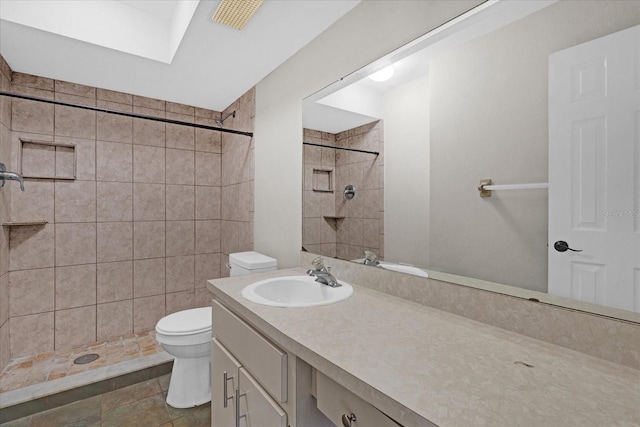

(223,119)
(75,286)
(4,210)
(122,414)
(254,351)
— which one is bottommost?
(122,414)

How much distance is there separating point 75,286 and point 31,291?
27 centimetres

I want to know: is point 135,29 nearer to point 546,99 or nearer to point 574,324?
point 546,99

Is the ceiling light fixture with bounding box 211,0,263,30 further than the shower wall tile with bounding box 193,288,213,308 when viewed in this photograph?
No

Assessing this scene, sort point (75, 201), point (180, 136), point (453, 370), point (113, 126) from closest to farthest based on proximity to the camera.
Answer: point (453, 370) < point (75, 201) < point (113, 126) < point (180, 136)

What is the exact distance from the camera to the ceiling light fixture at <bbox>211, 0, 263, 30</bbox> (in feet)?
4.98

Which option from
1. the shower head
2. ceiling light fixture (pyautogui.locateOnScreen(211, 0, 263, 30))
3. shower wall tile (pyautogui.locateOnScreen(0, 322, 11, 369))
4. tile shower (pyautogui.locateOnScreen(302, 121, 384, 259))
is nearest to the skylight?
ceiling light fixture (pyautogui.locateOnScreen(211, 0, 263, 30))

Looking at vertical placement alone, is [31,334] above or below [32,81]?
below

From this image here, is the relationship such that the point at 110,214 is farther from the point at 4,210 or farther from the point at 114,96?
the point at 114,96

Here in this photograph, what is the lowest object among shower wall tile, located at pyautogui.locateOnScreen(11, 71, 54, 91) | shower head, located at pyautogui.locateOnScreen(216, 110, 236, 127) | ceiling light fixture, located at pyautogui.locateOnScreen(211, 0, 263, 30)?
shower head, located at pyautogui.locateOnScreen(216, 110, 236, 127)

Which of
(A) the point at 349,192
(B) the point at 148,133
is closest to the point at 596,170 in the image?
(A) the point at 349,192

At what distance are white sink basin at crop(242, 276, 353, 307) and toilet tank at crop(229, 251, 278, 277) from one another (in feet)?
1.47

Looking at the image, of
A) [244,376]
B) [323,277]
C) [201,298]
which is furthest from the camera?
[201,298]

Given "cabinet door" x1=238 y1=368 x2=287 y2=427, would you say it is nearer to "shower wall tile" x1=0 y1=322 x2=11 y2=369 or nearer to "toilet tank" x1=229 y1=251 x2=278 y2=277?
"toilet tank" x1=229 y1=251 x2=278 y2=277

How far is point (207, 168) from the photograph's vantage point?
10.4 ft
